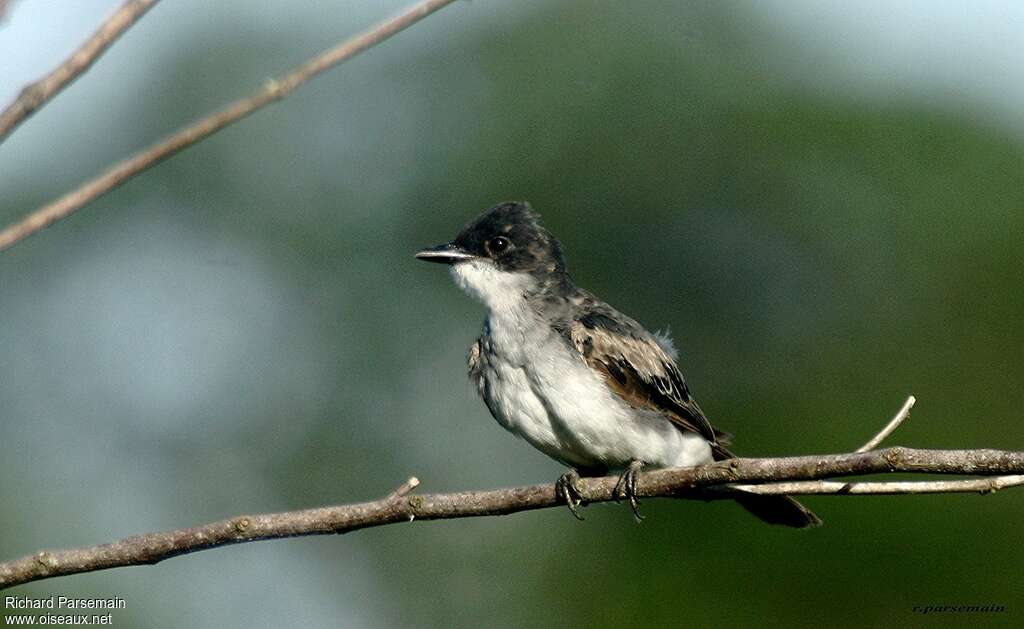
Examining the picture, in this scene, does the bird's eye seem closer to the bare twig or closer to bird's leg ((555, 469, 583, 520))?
bird's leg ((555, 469, 583, 520))

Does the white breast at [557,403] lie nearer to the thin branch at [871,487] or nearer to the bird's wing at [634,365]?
the bird's wing at [634,365]

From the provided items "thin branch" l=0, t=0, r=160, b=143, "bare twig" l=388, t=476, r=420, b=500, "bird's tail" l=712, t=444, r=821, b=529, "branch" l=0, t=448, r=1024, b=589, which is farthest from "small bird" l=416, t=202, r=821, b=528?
"thin branch" l=0, t=0, r=160, b=143

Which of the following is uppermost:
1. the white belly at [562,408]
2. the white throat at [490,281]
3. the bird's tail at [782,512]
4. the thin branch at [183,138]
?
the thin branch at [183,138]

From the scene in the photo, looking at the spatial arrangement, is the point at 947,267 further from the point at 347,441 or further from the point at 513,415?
the point at 513,415

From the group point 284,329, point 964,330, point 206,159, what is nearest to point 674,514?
point 964,330

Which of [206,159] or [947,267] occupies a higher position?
[206,159]

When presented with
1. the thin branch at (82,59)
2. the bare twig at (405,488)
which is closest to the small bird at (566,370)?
the bare twig at (405,488)

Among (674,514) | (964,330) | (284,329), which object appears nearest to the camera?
(674,514)

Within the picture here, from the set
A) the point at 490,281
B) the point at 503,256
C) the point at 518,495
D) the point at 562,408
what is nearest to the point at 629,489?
the point at 562,408
